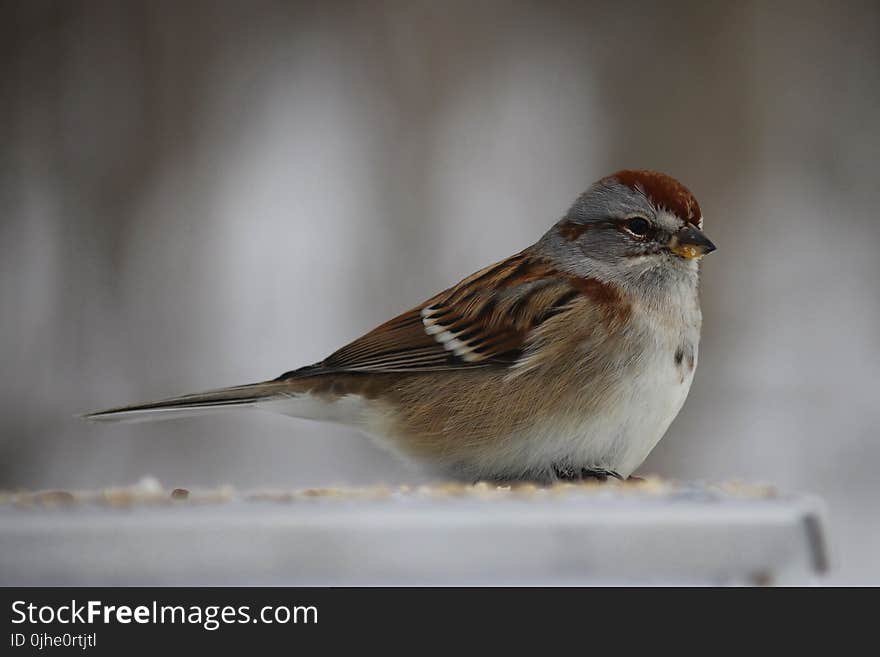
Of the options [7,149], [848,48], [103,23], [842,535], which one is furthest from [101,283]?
[848,48]

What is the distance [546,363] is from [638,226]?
375mm

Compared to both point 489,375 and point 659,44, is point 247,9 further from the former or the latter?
point 489,375

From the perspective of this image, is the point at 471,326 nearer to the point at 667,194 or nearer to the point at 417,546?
the point at 667,194

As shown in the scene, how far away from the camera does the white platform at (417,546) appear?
941 millimetres

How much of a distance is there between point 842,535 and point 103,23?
3.27 m

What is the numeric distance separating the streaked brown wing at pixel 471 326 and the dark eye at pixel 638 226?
0.17 meters

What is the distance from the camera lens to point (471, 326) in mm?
2121

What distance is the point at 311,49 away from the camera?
4387mm

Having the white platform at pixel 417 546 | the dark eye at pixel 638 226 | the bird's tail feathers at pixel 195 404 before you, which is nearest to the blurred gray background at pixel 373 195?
Result: the bird's tail feathers at pixel 195 404

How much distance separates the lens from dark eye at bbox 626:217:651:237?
2145mm

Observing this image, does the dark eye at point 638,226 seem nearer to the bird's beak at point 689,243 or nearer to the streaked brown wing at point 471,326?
the bird's beak at point 689,243

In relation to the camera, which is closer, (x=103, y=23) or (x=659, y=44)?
(x=103, y=23)

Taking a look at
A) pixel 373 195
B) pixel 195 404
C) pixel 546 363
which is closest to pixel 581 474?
pixel 546 363

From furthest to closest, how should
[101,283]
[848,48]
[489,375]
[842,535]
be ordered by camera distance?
1. [848,48]
2. [101,283]
3. [842,535]
4. [489,375]
